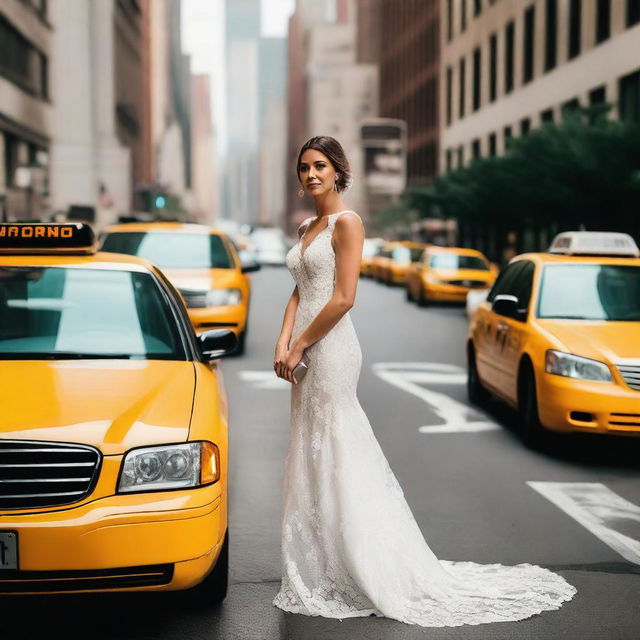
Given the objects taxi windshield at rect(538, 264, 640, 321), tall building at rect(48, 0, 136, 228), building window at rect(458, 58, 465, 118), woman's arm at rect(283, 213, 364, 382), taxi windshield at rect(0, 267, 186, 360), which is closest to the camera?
woman's arm at rect(283, 213, 364, 382)

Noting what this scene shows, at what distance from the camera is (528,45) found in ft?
150

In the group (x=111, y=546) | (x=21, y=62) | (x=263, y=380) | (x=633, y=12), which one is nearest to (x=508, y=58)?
(x=633, y=12)

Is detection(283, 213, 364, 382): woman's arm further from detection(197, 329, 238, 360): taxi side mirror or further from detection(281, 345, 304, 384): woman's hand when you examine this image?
detection(197, 329, 238, 360): taxi side mirror

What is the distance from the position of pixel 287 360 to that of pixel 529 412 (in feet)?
15.1

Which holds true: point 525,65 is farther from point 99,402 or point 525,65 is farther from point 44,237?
point 99,402

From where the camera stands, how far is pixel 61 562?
4.34 m

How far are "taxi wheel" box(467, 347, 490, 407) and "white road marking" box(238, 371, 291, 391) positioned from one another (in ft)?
6.74

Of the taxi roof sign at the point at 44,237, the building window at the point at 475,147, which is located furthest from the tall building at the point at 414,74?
the taxi roof sign at the point at 44,237

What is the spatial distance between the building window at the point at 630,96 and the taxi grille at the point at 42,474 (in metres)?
29.7

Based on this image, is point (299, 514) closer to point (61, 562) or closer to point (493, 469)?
point (61, 562)

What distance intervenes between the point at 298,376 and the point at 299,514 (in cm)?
59

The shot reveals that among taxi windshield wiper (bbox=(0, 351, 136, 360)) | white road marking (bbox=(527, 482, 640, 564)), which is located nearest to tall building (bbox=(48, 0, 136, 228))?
white road marking (bbox=(527, 482, 640, 564))

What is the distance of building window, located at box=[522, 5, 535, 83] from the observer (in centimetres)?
4516

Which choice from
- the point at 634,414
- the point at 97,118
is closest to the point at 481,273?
the point at 634,414
